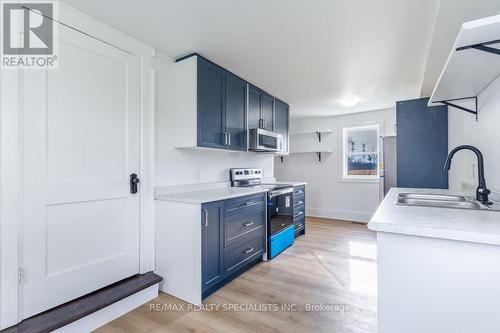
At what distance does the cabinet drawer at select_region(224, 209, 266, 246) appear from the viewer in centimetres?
241

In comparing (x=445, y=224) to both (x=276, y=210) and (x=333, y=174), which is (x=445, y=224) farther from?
(x=333, y=174)

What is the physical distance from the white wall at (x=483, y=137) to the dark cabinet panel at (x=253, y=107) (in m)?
2.24

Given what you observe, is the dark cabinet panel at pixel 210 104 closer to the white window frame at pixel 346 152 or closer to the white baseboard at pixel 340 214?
the white window frame at pixel 346 152

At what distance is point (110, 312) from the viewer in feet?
6.06

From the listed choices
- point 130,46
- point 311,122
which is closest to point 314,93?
point 311,122

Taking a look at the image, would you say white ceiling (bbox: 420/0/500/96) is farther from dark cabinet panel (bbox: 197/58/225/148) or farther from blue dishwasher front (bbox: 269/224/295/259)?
blue dishwasher front (bbox: 269/224/295/259)

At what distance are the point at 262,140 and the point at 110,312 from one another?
239cm

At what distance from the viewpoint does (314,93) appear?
12.4 feet

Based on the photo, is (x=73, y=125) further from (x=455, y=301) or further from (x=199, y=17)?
(x=455, y=301)

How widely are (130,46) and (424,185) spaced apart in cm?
351

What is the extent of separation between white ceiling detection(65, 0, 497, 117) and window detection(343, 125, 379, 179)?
71.0 inches

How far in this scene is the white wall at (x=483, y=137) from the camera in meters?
1.49

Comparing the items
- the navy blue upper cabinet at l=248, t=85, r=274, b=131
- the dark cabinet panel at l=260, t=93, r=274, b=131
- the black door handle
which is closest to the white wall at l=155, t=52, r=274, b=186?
the black door handle

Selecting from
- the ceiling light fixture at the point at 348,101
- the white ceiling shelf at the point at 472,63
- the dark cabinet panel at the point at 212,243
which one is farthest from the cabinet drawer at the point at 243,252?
the ceiling light fixture at the point at 348,101
